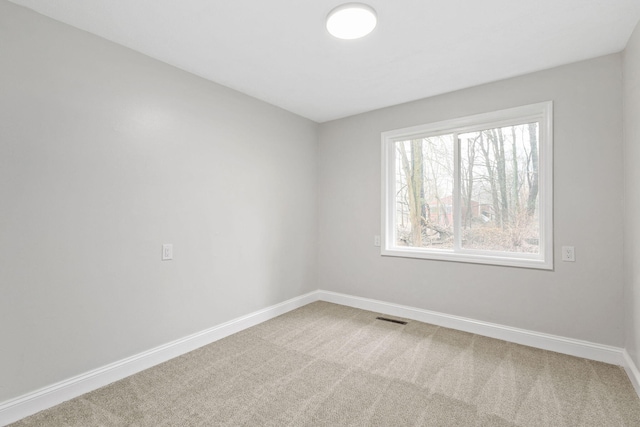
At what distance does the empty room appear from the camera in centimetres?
180

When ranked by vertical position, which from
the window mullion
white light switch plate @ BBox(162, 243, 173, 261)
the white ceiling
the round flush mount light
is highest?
the white ceiling

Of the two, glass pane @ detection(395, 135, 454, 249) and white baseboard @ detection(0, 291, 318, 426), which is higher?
glass pane @ detection(395, 135, 454, 249)

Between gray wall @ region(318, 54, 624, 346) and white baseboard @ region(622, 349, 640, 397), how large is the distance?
14cm

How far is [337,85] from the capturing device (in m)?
2.92

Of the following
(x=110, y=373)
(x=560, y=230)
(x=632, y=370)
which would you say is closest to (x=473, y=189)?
(x=560, y=230)

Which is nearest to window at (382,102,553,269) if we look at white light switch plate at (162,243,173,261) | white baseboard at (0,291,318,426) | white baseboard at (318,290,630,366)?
white baseboard at (318,290,630,366)

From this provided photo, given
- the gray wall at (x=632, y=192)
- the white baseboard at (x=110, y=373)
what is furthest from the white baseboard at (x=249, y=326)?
the gray wall at (x=632, y=192)

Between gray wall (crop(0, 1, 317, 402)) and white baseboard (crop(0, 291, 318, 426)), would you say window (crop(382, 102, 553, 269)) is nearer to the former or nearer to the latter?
gray wall (crop(0, 1, 317, 402))

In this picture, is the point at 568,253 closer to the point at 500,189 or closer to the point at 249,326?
the point at 500,189

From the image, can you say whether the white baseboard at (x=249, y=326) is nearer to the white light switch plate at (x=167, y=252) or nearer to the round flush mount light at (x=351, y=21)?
the white light switch plate at (x=167, y=252)

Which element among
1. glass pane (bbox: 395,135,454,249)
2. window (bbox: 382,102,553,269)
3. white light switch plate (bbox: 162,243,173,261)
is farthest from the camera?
glass pane (bbox: 395,135,454,249)

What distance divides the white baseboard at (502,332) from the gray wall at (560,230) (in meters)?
0.06

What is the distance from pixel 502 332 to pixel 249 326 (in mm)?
2448

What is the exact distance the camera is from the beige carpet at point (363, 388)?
1729mm
